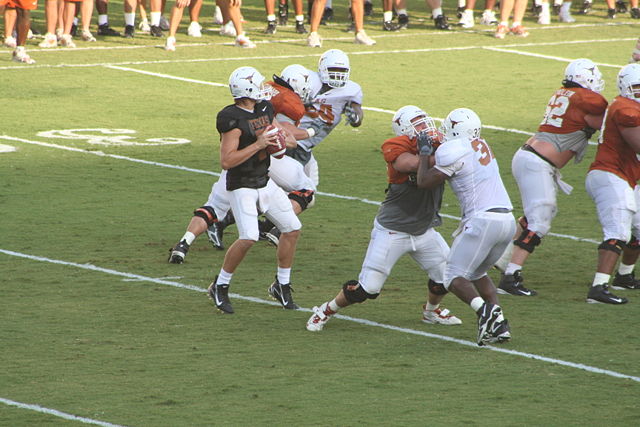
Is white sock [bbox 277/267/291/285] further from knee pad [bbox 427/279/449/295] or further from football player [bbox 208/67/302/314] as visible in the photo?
knee pad [bbox 427/279/449/295]

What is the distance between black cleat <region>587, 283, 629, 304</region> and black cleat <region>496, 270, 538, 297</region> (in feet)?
1.54

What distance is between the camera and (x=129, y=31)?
21.7 meters

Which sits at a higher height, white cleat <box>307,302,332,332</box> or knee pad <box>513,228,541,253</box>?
knee pad <box>513,228,541,253</box>

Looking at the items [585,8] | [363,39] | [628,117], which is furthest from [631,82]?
[585,8]

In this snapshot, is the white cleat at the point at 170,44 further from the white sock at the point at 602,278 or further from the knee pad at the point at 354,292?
the knee pad at the point at 354,292

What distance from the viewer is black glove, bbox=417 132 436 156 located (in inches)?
304

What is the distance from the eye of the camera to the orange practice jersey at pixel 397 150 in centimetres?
785

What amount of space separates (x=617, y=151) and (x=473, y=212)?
171cm

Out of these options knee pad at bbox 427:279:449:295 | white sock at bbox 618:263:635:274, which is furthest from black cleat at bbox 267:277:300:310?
white sock at bbox 618:263:635:274

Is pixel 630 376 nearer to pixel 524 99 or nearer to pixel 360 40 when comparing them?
pixel 524 99

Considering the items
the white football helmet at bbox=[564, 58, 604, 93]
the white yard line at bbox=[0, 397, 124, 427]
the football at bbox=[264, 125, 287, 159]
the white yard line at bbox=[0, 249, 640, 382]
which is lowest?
the white yard line at bbox=[0, 249, 640, 382]

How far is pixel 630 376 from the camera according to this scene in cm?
720

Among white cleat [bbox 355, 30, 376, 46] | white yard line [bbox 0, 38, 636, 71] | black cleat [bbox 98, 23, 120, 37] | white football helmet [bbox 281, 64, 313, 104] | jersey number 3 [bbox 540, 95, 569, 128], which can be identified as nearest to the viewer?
jersey number 3 [bbox 540, 95, 569, 128]

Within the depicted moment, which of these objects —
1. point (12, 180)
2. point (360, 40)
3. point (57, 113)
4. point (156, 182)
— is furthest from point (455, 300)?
point (360, 40)
